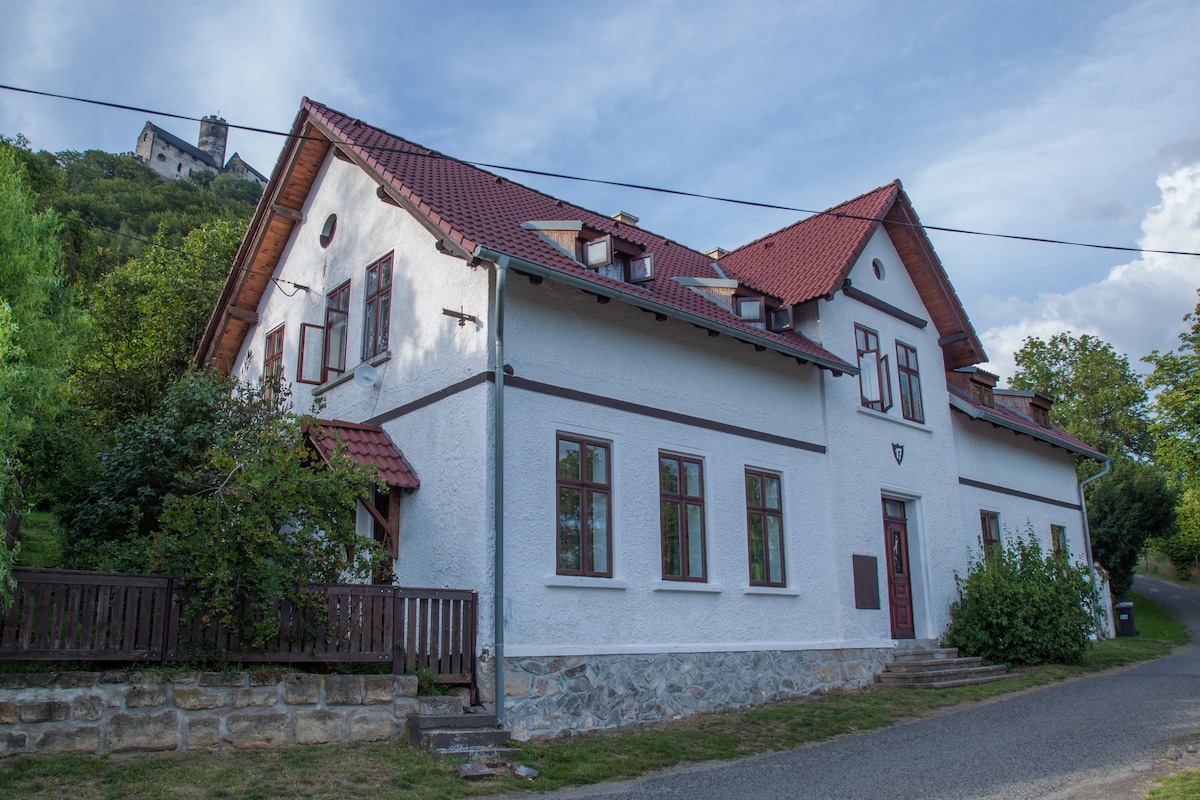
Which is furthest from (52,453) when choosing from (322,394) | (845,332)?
(845,332)

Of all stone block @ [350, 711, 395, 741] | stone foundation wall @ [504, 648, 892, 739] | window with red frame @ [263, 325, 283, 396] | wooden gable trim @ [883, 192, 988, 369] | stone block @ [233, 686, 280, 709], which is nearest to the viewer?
stone block @ [233, 686, 280, 709]

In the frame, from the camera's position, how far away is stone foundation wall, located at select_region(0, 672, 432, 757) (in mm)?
7570

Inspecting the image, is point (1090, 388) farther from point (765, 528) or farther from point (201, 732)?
point (201, 732)

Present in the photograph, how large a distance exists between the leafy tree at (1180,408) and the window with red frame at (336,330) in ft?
82.8

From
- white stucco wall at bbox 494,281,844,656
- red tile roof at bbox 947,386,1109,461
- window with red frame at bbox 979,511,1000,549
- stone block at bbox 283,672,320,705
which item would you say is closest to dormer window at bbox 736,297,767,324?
white stucco wall at bbox 494,281,844,656

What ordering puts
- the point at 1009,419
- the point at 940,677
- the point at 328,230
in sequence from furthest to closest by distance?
the point at 1009,419, the point at 328,230, the point at 940,677

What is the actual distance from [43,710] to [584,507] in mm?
5901

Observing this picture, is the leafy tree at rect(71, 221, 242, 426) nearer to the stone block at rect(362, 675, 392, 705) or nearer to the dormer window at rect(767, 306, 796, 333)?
→ the dormer window at rect(767, 306, 796, 333)

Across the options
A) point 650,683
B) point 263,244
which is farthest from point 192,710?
point 263,244

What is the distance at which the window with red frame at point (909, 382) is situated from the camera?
1752 cm

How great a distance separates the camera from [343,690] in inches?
355

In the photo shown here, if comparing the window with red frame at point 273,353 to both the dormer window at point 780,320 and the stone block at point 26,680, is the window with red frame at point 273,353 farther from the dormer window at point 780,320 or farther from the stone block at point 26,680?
the stone block at point 26,680

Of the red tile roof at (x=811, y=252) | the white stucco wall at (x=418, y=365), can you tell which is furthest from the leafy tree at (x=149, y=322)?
the red tile roof at (x=811, y=252)

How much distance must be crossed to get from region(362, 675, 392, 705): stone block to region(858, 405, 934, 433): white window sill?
9663 mm
